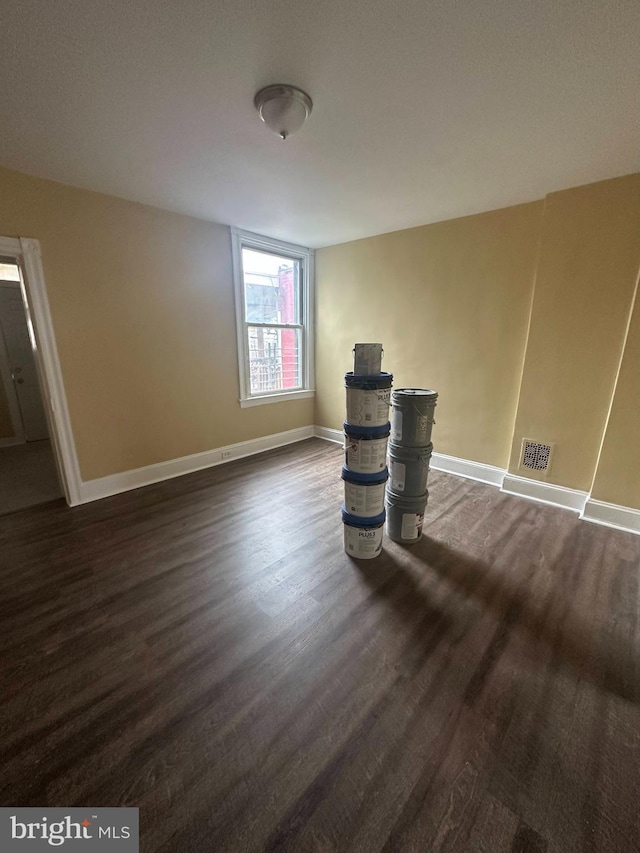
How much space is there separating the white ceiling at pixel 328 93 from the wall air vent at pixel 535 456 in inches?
79.1

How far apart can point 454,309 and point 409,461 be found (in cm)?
192

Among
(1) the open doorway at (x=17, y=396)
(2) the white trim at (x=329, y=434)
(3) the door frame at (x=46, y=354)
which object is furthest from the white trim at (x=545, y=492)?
(1) the open doorway at (x=17, y=396)

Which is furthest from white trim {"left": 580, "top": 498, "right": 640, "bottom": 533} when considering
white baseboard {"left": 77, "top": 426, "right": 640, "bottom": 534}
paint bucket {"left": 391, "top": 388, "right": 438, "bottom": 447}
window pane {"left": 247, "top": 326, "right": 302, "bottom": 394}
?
window pane {"left": 247, "top": 326, "right": 302, "bottom": 394}

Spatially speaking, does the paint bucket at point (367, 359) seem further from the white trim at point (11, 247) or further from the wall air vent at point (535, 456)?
the white trim at point (11, 247)

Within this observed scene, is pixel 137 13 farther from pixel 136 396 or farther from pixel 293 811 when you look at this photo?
pixel 293 811

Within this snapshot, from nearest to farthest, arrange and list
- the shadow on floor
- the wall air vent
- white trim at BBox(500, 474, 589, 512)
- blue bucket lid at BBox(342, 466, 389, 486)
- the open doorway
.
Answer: the shadow on floor < blue bucket lid at BBox(342, 466, 389, 486) < white trim at BBox(500, 474, 589, 512) < the wall air vent < the open doorway

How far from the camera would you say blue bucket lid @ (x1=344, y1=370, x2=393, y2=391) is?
6.45 ft

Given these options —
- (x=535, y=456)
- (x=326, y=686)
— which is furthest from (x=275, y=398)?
(x=326, y=686)

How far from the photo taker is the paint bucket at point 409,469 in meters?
2.27

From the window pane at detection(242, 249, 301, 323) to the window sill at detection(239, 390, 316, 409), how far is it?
92 cm

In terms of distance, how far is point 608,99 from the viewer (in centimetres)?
157

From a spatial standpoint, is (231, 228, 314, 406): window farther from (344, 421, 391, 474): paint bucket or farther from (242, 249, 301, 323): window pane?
(344, 421, 391, 474): paint bucket

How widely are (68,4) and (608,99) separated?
226 centimetres

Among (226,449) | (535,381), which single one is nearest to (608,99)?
(535,381)
